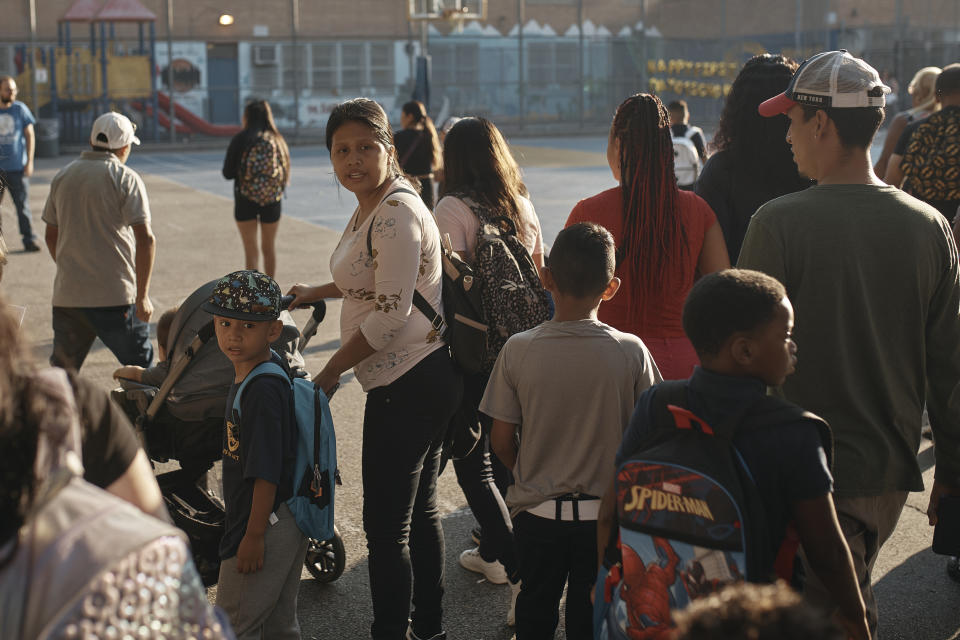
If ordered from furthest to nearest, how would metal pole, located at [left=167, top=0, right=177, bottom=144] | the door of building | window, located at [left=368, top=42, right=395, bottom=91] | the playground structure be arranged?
window, located at [left=368, top=42, right=395, bottom=91]
the door of building
metal pole, located at [left=167, top=0, right=177, bottom=144]
the playground structure

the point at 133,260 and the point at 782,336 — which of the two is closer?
the point at 782,336

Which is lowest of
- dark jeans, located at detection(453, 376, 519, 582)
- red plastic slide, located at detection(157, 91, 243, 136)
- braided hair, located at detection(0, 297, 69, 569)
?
dark jeans, located at detection(453, 376, 519, 582)

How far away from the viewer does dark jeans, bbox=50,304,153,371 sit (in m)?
6.06

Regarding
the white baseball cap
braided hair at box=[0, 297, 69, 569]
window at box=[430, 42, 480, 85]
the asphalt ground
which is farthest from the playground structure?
braided hair at box=[0, 297, 69, 569]

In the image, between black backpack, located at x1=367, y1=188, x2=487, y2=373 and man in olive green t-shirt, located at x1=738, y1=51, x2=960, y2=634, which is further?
black backpack, located at x1=367, y1=188, x2=487, y2=373

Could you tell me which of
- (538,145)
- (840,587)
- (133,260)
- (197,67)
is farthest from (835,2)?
(840,587)

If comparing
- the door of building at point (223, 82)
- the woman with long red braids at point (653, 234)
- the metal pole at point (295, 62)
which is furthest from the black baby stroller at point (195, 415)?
the door of building at point (223, 82)

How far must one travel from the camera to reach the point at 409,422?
338cm

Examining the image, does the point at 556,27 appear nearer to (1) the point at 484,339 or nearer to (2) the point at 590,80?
(2) the point at 590,80

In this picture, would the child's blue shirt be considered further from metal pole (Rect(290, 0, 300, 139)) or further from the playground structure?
metal pole (Rect(290, 0, 300, 139))

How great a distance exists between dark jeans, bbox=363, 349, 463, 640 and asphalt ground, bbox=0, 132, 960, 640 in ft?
1.75

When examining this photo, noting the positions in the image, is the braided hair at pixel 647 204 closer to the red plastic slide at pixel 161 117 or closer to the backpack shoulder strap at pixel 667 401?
the backpack shoulder strap at pixel 667 401

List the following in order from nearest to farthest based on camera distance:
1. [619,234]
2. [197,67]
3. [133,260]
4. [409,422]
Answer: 1. [409,422]
2. [619,234]
3. [133,260]
4. [197,67]

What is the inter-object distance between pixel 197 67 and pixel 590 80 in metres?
15.1
